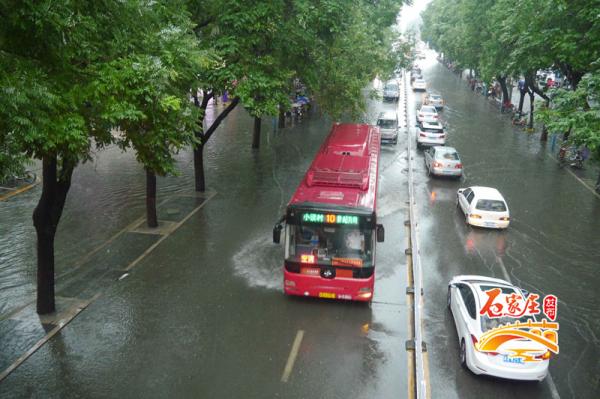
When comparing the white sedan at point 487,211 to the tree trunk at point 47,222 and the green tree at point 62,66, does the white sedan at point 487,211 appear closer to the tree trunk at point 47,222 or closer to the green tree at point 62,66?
the green tree at point 62,66

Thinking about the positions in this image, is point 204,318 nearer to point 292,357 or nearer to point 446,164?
point 292,357

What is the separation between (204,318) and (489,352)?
21.9ft

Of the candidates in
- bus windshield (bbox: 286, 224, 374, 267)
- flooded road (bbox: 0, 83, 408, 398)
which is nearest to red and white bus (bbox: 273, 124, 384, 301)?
bus windshield (bbox: 286, 224, 374, 267)

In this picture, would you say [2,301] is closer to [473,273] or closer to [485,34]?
[473,273]

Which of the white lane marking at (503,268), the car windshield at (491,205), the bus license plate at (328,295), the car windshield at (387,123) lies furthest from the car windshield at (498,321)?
the car windshield at (387,123)

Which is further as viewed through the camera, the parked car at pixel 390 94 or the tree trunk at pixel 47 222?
the parked car at pixel 390 94

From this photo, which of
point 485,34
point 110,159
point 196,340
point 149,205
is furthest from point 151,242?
point 485,34

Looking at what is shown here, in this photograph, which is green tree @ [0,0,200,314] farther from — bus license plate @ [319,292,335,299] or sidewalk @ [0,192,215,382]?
bus license plate @ [319,292,335,299]

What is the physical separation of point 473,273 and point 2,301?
1329 cm

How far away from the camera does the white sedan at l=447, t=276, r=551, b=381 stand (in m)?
10.0

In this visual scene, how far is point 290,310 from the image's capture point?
516 inches

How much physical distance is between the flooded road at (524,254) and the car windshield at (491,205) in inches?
33.9

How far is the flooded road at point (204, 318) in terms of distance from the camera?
10336mm

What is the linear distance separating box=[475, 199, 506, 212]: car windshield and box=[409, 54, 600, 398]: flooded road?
862 millimetres
